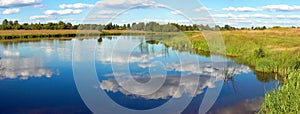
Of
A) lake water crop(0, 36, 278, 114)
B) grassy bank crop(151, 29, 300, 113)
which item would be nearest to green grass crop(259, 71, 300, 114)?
grassy bank crop(151, 29, 300, 113)

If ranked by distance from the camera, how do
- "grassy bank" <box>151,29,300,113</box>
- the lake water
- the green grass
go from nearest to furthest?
1. the green grass
2. "grassy bank" <box>151,29,300,113</box>
3. the lake water

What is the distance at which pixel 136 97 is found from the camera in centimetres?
1104

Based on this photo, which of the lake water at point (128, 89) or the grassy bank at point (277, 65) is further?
the lake water at point (128, 89)

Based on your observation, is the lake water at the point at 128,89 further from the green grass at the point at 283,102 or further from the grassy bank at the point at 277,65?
the green grass at the point at 283,102

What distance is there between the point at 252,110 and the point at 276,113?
3.03 metres

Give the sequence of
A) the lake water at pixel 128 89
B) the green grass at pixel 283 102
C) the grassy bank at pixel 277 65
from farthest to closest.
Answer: the lake water at pixel 128 89 < the grassy bank at pixel 277 65 < the green grass at pixel 283 102

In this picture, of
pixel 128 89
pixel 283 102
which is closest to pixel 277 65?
pixel 128 89

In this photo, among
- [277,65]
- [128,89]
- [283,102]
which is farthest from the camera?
[277,65]

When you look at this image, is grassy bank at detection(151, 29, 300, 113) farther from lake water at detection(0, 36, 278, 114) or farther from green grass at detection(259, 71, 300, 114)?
lake water at detection(0, 36, 278, 114)

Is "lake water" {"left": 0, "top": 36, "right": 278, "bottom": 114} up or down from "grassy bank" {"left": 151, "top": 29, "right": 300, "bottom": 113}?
down

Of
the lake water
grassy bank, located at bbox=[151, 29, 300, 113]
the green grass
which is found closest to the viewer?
the green grass

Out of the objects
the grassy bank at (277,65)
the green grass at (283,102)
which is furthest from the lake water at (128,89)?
the green grass at (283,102)

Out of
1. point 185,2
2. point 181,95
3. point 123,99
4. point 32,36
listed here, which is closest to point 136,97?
point 123,99

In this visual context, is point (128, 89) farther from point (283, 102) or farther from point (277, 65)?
point (277, 65)
